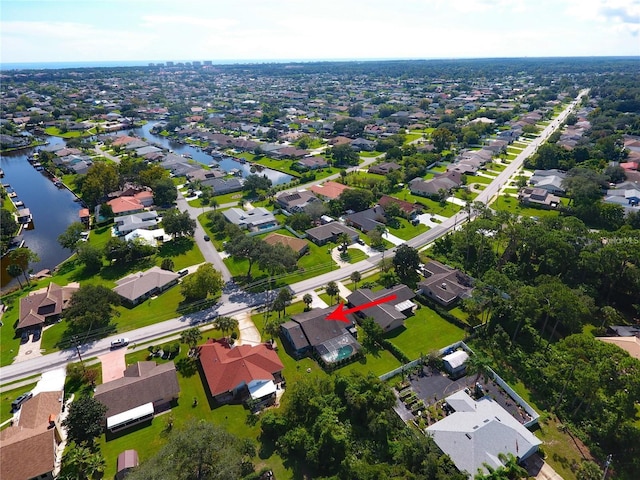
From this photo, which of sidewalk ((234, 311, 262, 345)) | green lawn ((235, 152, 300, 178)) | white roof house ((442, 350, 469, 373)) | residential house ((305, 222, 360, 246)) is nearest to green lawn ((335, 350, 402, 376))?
white roof house ((442, 350, 469, 373))

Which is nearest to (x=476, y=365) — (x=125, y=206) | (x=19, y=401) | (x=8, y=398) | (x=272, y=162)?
(x=19, y=401)

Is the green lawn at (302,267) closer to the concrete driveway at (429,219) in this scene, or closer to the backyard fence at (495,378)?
the backyard fence at (495,378)

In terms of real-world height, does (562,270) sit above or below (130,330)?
above

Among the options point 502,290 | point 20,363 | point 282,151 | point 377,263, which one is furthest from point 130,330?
point 282,151

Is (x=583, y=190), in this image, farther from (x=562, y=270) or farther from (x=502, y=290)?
(x=502, y=290)

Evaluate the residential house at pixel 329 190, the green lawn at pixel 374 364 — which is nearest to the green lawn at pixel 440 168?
the residential house at pixel 329 190
